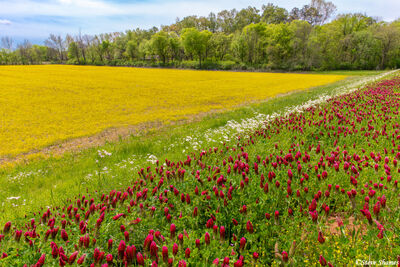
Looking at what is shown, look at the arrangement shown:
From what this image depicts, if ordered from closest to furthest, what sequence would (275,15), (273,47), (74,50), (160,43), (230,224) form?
(230,224) → (273,47) → (160,43) → (74,50) → (275,15)

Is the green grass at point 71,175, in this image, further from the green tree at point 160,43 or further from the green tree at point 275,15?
the green tree at point 275,15

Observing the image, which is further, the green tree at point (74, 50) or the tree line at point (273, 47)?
the green tree at point (74, 50)

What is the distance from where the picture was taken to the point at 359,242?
251cm

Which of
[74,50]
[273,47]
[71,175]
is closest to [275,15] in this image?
[273,47]

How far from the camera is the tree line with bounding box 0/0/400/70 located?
87.1m

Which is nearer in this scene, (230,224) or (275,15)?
(230,224)

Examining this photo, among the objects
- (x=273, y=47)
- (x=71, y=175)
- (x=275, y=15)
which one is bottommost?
(x=71, y=175)

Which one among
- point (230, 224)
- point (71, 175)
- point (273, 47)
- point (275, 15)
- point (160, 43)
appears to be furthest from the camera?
point (275, 15)

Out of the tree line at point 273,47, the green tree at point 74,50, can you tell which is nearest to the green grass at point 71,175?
the tree line at point 273,47

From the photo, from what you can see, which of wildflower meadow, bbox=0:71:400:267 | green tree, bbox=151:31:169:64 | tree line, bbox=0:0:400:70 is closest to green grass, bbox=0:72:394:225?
wildflower meadow, bbox=0:71:400:267

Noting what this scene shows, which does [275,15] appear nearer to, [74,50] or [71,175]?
[74,50]

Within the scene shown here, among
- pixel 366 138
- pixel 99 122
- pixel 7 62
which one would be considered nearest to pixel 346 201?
Answer: pixel 366 138

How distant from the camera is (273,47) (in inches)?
3666

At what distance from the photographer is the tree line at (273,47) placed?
87.1 m
